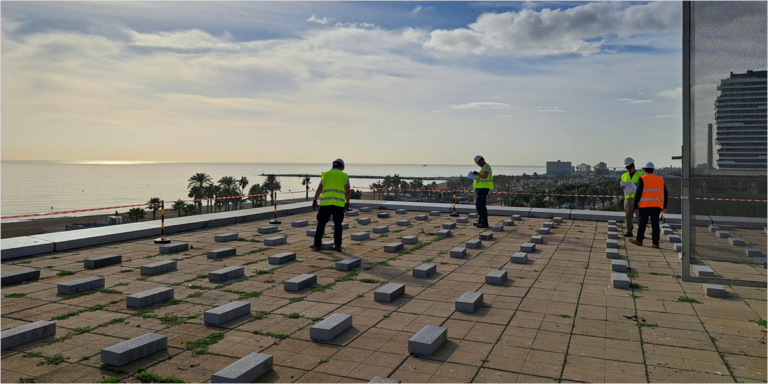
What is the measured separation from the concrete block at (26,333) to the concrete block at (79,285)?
1.95 meters

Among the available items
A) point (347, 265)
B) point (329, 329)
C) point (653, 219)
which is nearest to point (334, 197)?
point (347, 265)

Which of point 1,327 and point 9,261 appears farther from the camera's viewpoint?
point 9,261

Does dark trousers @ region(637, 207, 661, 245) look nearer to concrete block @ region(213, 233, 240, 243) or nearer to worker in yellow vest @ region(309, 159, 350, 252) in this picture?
worker in yellow vest @ region(309, 159, 350, 252)

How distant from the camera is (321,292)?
802cm

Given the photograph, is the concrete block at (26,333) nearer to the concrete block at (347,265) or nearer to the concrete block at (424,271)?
the concrete block at (347,265)

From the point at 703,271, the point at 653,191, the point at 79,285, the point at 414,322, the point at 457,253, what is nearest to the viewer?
the point at 414,322

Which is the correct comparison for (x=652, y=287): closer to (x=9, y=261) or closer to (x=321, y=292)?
(x=321, y=292)

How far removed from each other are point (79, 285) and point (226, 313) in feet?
10.3

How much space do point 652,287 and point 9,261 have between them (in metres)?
12.6

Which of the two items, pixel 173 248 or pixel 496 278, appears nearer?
pixel 496 278

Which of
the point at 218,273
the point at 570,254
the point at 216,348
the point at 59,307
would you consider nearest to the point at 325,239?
the point at 218,273

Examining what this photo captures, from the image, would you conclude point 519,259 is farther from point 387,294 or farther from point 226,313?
point 226,313

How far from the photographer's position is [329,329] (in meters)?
5.74

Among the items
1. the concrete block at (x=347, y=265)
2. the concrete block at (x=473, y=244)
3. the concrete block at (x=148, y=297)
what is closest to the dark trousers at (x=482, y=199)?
the concrete block at (x=473, y=244)
